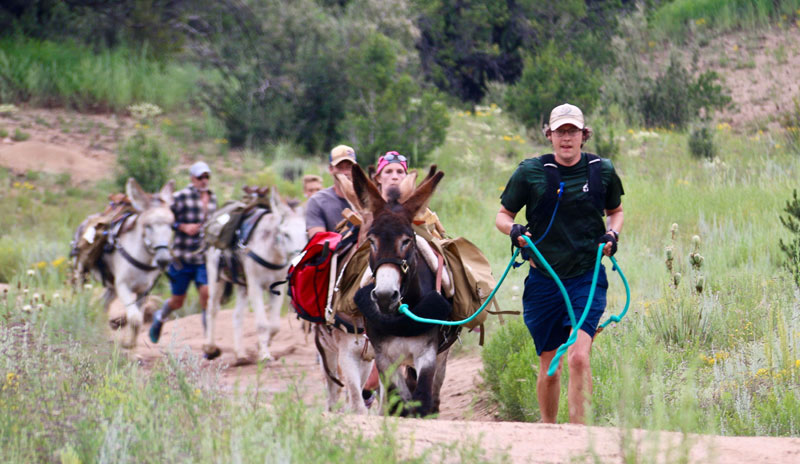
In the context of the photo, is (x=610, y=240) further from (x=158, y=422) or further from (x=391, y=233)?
(x=158, y=422)

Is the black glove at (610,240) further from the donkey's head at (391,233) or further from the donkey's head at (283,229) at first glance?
the donkey's head at (283,229)

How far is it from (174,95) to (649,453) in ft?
91.7

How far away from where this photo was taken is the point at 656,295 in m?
10.7

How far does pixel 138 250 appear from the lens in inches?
522

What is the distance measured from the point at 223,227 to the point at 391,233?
675 cm

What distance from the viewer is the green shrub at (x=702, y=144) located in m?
19.4

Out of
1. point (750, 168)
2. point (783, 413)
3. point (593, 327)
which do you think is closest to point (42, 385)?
point (593, 327)

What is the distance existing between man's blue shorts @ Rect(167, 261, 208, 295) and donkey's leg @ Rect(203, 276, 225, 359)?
0.31 meters

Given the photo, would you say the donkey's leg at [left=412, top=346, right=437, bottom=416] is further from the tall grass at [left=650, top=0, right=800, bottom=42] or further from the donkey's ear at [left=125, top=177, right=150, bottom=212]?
the tall grass at [left=650, top=0, right=800, bottom=42]

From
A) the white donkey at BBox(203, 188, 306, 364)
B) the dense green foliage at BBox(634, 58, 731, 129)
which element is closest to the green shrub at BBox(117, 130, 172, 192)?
the white donkey at BBox(203, 188, 306, 364)

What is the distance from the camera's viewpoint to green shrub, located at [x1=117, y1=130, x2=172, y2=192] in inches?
909

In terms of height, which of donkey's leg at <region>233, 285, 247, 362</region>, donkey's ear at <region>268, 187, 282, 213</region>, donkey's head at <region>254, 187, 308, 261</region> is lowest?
donkey's leg at <region>233, 285, 247, 362</region>

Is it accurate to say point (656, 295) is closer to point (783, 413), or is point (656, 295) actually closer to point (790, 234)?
point (790, 234)

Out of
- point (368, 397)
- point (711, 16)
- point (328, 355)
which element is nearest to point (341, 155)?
point (328, 355)
